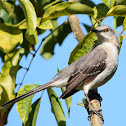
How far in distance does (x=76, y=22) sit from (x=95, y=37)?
0.89m

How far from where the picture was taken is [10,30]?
381 centimetres

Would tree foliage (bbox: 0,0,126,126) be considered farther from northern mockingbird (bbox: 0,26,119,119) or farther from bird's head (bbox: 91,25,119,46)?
bird's head (bbox: 91,25,119,46)

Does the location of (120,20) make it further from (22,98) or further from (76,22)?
(22,98)

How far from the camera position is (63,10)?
3.28 m

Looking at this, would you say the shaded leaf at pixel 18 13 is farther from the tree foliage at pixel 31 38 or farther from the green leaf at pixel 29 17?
the green leaf at pixel 29 17

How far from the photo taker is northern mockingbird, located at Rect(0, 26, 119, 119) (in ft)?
13.5

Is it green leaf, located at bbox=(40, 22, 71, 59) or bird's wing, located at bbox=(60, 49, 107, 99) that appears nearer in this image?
bird's wing, located at bbox=(60, 49, 107, 99)

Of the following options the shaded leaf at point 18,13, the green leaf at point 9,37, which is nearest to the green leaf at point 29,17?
the green leaf at point 9,37

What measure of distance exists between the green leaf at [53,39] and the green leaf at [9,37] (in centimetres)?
142

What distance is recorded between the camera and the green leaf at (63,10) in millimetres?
3258

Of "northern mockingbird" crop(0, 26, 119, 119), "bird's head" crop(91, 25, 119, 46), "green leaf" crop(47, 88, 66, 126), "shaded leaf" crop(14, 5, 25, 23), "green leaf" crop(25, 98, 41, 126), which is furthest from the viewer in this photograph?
"shaded leaf" crop(14, 5, 25, 23)

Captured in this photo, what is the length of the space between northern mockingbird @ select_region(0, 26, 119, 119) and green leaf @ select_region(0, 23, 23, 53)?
75 centimetres

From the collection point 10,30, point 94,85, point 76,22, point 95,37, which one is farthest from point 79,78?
point 10,30

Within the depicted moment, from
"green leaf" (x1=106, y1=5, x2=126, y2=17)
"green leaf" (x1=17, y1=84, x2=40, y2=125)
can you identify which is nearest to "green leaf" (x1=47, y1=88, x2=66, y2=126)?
"green leaf" (x1=17, y1=84, x2=40, y2=125)
